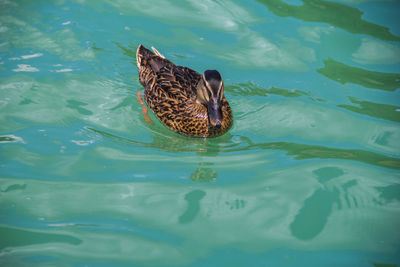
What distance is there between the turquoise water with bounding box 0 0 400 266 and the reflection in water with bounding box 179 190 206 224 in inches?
0.7

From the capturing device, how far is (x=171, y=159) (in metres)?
5.31

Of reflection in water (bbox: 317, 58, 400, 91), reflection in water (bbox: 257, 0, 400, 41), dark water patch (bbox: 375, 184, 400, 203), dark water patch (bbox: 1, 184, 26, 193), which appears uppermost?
reflection in water (bbox: 257, 0, 400, 41)

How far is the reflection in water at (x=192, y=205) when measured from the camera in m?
4.44

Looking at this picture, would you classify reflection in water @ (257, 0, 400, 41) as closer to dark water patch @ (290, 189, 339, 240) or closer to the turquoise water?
the turquoise water

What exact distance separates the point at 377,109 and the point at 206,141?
2.87 meters

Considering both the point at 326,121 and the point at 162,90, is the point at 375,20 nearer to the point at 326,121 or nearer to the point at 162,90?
the point at 326,121

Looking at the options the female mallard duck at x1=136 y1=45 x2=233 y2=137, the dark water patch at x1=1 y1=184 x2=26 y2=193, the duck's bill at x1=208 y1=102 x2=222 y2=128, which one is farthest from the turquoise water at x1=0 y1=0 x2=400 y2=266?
the duck's bill at x1=208 y1=102 x2=222 y2=128

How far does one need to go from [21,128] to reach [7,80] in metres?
1.43

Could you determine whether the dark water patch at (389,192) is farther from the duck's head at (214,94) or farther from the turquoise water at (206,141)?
the duck's head at (214,94)

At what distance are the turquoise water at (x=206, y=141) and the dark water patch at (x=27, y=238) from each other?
15 mm

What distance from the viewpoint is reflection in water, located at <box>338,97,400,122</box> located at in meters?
6.32

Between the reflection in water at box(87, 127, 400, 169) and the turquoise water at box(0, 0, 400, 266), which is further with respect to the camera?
the reflection in water at box(87, 127, 400, 169)

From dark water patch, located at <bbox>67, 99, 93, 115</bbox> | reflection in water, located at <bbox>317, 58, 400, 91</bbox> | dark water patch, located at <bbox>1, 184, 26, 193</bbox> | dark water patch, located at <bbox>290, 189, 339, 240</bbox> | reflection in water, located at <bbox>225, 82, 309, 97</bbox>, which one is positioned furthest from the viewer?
reflection in water, located at <bbox>317, 58, 400, 91</bbox>

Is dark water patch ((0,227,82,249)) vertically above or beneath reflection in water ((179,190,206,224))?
beneath
